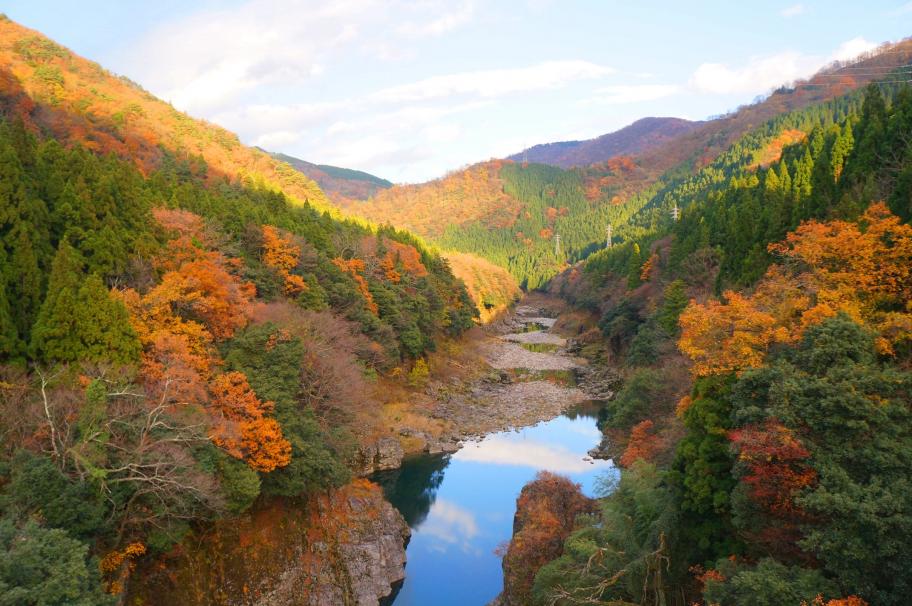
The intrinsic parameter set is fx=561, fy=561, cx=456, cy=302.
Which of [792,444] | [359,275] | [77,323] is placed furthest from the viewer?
[359,275]

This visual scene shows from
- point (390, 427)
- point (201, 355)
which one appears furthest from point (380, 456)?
point (201, 355)

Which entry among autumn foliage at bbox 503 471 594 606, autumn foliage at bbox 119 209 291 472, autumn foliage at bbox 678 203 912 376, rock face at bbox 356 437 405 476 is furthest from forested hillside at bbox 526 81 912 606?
rock face at bbox 356 437 405 476

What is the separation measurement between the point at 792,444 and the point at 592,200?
7238 inches

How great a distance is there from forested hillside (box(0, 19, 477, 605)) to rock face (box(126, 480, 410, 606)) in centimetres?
92

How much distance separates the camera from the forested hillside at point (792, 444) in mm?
10352

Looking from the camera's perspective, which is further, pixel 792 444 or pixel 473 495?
pixel 473 495

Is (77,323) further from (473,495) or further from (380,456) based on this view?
(473,495)

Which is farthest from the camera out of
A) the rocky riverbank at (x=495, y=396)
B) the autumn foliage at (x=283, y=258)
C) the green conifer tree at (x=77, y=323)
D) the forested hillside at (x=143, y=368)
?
the rocky riverbank at (x=495, y=396)

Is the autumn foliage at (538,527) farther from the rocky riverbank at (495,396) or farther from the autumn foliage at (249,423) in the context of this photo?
the rocky riverbank at (495,396)

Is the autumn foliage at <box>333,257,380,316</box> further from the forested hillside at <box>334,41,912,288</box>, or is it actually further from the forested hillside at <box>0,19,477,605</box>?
the forested hillside at <box>334,41,912,288</box>

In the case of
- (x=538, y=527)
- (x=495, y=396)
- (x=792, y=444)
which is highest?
(x=792, y=444)

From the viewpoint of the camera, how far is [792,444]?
11.8 m

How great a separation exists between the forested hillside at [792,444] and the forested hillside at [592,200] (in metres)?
103

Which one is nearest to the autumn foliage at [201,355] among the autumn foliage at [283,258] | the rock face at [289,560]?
the rock face at [289,560]
